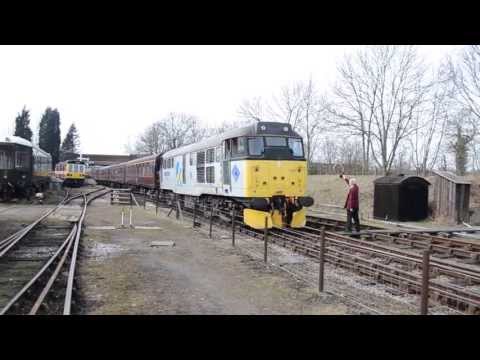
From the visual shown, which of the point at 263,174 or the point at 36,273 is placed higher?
the point at 263,174

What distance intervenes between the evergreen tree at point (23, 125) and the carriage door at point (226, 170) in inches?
2780

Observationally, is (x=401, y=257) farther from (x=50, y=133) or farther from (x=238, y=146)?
(x=50, y=133)

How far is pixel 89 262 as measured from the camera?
→ 10195mm

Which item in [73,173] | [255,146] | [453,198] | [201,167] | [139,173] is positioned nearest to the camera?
[255,146]

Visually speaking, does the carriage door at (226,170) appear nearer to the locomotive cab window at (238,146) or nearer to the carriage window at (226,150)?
the carriage window at (226,150)

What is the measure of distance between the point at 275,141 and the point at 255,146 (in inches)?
30.9

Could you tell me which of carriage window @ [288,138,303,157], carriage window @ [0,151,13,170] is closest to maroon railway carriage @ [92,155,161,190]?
carriage window @ [0,151,13,170]

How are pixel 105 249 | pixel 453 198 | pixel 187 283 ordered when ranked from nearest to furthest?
pixel 187 283 → pixel 105 249 → pixel 453 198

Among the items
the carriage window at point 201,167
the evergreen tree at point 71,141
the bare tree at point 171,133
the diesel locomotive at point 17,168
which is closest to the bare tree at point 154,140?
the bare tree at point 171,133

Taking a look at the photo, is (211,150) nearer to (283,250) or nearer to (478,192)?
(283,250)

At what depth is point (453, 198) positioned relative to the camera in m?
18.8

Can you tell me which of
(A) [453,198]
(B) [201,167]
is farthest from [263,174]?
(A) [453,198]

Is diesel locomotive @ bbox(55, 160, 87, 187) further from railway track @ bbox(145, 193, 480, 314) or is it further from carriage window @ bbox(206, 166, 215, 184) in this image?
carriage window @ bbox(206, 166, 215, 184)
